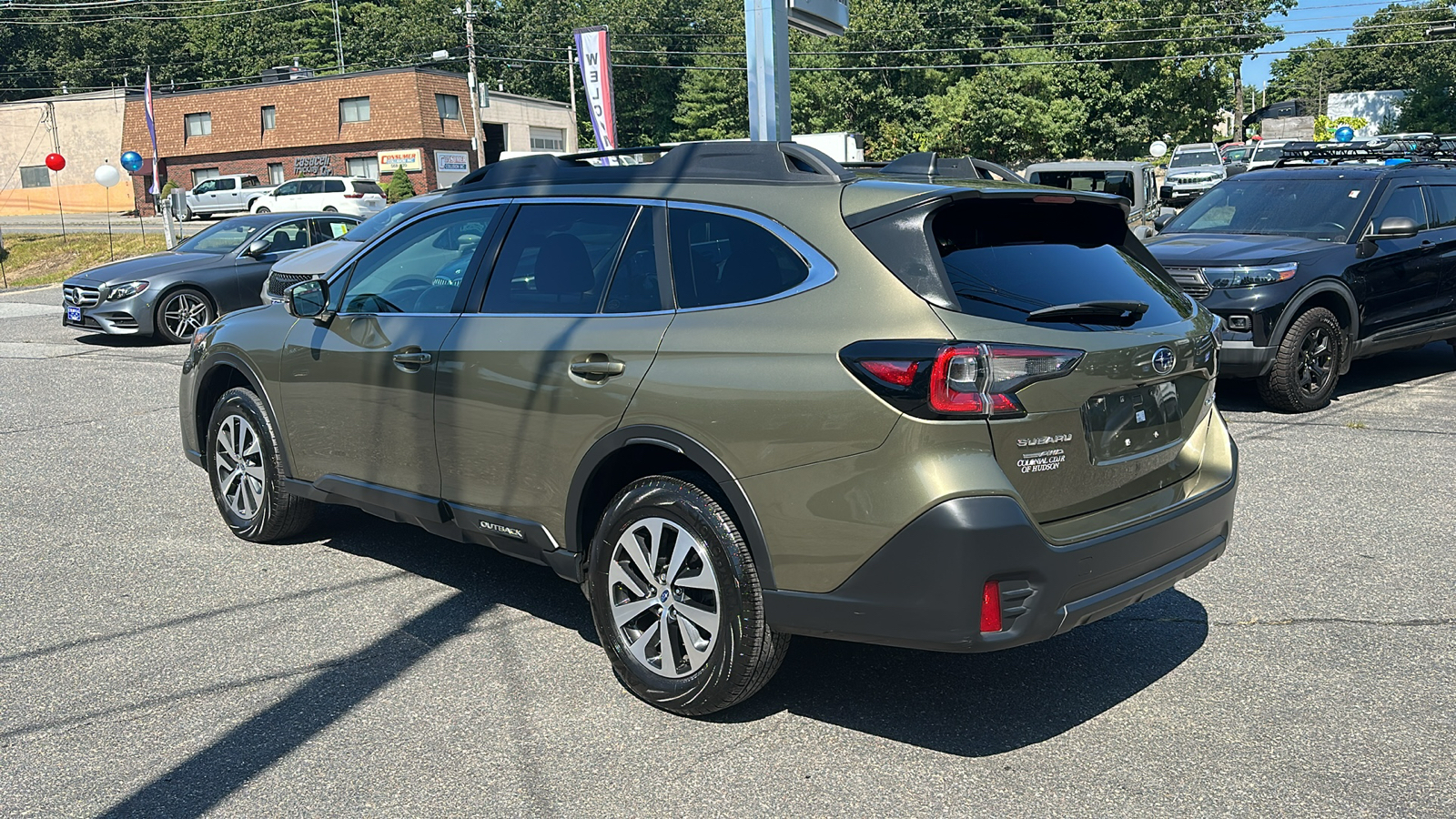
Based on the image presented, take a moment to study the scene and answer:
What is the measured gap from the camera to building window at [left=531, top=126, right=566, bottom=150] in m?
62.7

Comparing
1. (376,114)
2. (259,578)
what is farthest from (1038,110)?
(259,578)

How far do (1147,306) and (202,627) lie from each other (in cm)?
373

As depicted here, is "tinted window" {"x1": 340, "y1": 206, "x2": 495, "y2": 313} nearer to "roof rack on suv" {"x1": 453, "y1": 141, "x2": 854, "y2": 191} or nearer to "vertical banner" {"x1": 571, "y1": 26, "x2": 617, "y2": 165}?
"roof rack on suv" {"x1": 453, "y1": 141, "x2": 854, "y2": 191}

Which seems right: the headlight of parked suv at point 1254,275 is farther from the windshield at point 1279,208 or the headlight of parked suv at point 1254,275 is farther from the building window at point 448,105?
the building window at point 448,105

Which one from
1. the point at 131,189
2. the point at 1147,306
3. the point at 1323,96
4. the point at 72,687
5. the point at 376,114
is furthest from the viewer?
the point at 1323,96

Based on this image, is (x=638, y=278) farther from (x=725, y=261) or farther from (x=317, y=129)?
(x=317, y=129)

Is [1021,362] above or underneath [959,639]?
above

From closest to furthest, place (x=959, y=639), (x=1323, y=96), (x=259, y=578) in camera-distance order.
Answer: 1. (x=959, y=639)
2. (x=259, y=578)
3. (x=1323, y=96)

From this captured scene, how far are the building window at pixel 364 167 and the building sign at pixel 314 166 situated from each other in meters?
0.87

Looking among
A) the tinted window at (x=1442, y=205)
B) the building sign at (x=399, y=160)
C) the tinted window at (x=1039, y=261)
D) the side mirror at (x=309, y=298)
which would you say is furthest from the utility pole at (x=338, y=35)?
the tinted window at (x=1039, y=261)

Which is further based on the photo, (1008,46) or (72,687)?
(1008,46)

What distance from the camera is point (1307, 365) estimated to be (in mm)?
8883

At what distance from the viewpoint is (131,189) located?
6003 centimetres

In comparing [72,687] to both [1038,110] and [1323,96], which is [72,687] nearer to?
[1038,110]
